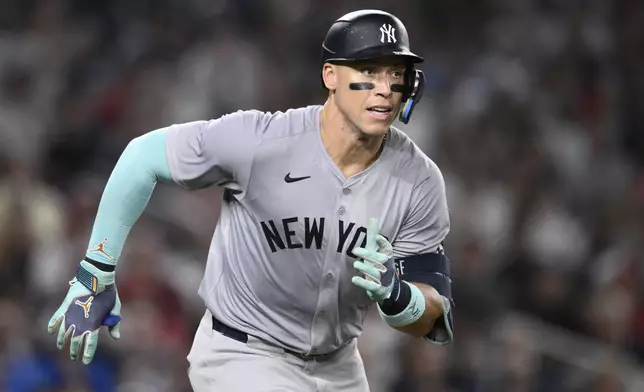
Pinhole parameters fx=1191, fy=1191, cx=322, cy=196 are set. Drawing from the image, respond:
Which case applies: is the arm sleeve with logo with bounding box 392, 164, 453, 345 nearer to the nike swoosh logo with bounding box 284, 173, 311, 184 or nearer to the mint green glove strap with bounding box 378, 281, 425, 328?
the mint green glove strap with bounding box 378, 281, 425, 328

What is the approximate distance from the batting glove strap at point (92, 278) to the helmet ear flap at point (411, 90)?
123cm

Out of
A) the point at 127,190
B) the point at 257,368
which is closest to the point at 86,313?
the point at 127,190

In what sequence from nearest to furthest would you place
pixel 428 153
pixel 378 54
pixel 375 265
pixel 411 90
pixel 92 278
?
pixel 375 265 < pixel 378 54 < pixel 411 90 < pixel 92 278 < pixel 428 153

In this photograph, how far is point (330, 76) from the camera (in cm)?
426

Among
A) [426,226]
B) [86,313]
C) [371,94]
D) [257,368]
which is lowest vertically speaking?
[257,368]

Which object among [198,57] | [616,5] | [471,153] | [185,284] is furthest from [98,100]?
[616,5]

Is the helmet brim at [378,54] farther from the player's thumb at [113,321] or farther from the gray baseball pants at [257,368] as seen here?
the player's thumb at [113,321]

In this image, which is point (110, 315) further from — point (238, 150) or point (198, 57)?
point (198, 57)

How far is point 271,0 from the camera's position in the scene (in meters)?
10.4

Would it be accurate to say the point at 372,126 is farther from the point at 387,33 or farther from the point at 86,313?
the point at 86,313

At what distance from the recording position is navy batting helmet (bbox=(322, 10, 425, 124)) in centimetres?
409

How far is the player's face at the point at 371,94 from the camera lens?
4.12 metres

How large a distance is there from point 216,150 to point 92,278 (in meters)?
0.67

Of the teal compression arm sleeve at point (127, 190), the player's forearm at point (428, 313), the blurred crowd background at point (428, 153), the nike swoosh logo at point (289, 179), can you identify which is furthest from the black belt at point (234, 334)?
the blurred crowd background at point (428, 153)
